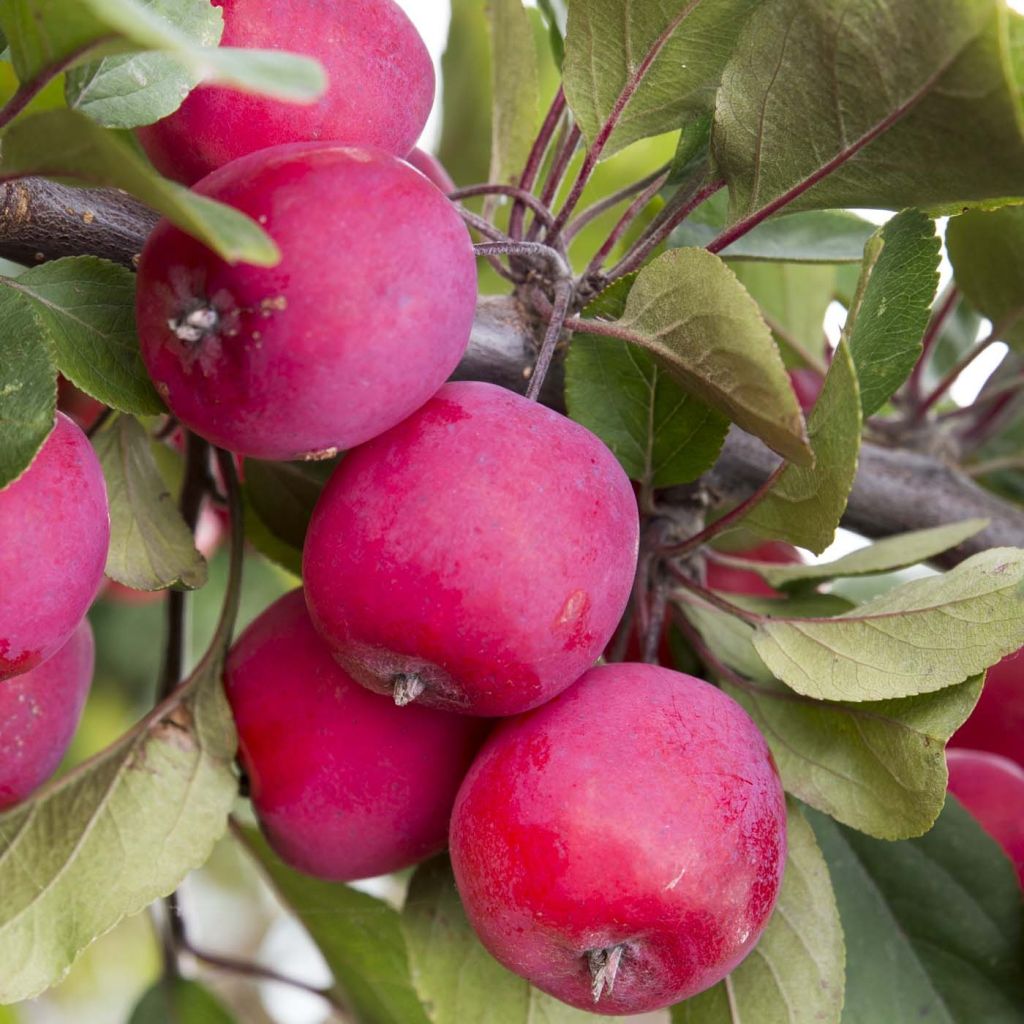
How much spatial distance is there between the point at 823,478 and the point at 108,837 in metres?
0.44

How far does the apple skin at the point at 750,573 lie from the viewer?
3.54ft

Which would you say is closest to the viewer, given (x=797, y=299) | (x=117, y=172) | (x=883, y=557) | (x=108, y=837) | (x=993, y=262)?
(x=117, y=172)

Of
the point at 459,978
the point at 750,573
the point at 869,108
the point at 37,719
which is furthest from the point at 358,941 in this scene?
the point at 869,108

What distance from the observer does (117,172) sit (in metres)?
0.44

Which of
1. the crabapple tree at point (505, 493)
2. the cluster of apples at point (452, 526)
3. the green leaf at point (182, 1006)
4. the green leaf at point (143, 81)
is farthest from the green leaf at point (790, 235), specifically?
the green leaf at point (182, 1006)

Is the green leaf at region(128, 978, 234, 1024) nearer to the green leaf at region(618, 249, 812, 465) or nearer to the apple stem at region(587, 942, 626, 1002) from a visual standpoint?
the apple stem at region(587, 942, 626, 1002)

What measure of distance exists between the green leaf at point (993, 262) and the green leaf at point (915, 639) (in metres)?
0.34

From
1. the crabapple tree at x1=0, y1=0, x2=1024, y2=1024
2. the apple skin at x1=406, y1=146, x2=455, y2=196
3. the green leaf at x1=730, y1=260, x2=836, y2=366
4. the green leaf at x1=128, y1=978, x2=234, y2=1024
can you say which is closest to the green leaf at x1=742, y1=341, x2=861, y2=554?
the crabapple tree at x1=0, y1=0, x2=1024, y2=1024

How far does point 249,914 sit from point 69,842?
1662 mm

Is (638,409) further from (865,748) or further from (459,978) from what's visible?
Answer: (459,978)

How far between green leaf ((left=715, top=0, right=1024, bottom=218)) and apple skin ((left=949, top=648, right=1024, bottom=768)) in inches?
23.6

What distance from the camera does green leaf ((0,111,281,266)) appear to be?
1.36ft

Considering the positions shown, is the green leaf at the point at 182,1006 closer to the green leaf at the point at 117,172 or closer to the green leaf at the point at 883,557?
the green leaf at the point at 883,557

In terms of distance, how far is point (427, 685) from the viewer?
23.0 inches
